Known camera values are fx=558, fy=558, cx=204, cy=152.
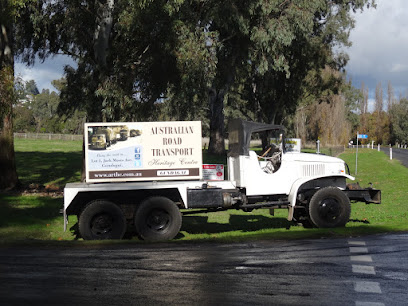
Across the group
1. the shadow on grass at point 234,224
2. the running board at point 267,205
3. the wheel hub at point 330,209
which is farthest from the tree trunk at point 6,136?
the wheel hub at point 330,209

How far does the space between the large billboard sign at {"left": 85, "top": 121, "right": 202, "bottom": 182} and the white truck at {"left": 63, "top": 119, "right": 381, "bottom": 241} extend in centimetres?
2

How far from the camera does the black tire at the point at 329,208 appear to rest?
12.6 m

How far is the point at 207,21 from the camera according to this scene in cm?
2583

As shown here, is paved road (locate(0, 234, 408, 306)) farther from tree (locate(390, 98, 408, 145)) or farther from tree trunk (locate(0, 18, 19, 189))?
tree (locate(390, 98, 408, 145))

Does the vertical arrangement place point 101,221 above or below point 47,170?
below

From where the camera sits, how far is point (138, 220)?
11.7 meters

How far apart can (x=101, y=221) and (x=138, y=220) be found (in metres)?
0.80

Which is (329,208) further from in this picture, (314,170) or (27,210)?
(27,210)

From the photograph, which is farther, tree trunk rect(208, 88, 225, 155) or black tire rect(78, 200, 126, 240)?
tree trunk rect(208, 88, 225, 155)

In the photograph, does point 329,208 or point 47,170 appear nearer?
point 329,208

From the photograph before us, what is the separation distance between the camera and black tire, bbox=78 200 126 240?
11.6 meters

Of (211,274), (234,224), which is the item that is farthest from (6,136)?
(211,274)

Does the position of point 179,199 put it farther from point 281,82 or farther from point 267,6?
point 281,82

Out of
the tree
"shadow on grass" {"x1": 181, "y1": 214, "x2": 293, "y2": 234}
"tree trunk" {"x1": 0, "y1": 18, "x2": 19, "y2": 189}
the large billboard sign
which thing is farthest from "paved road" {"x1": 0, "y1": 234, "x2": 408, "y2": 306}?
the tree
